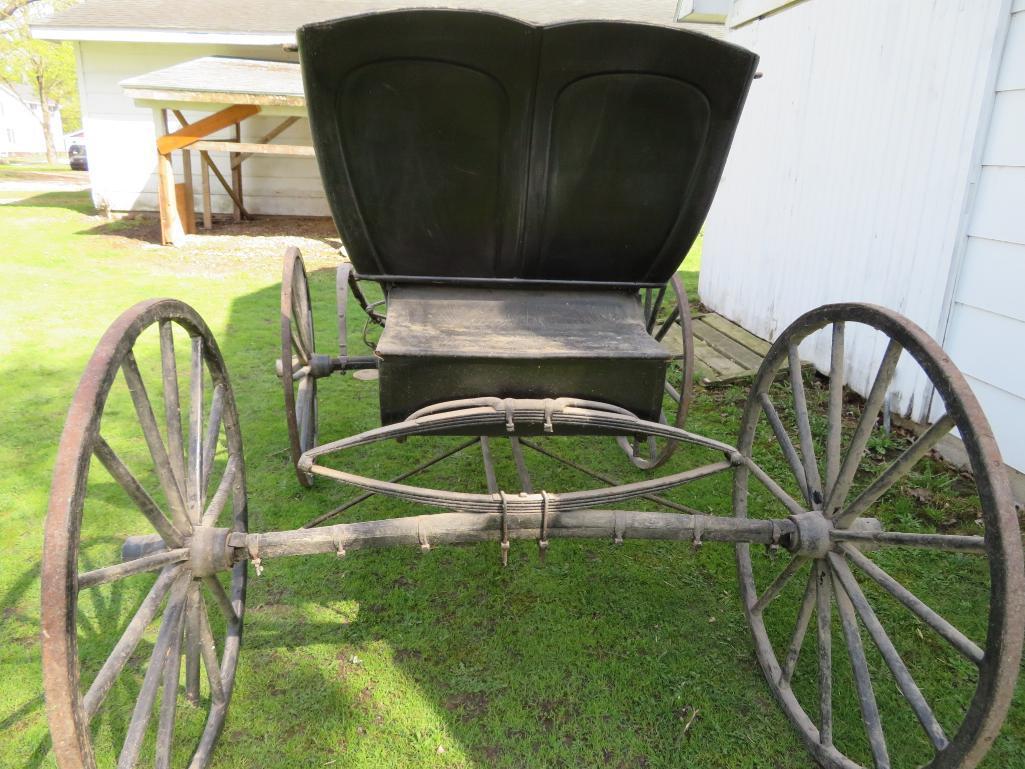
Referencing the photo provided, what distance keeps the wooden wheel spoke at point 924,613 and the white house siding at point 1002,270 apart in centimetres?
205

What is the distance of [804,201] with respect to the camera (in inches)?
214

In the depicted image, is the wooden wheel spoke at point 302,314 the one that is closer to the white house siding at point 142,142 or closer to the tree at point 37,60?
the white house siding at point 142,142

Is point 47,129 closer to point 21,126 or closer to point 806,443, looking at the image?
point 21,126

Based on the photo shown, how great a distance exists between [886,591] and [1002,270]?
87.5 inches

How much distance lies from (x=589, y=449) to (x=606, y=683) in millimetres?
1903

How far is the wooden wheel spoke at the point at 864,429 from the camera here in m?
1.96

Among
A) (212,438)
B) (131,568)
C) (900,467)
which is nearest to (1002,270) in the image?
(900,467)

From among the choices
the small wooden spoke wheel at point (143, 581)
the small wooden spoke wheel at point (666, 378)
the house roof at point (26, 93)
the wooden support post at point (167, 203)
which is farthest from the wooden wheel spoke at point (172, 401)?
the house roof at point (26, 93)

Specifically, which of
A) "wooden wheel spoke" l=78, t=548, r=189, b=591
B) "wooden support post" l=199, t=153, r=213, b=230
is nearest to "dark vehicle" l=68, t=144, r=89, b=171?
"wooden support post" l=199, t=153, r=213, b=230

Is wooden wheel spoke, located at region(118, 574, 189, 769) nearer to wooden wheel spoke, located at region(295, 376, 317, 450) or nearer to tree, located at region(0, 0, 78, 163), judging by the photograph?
wooden wheel spoke, located at region(295, 376, 317, 450)

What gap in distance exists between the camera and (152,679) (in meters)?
1.64

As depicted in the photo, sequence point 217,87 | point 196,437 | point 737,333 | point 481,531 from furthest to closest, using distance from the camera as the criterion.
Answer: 1. point 217,87
2. point 737,333
3. point 196,437
4. point 481,531

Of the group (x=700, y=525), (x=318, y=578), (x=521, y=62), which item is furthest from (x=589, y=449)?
(x=521, y=62)

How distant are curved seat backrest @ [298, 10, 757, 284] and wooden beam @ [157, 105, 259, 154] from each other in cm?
826
